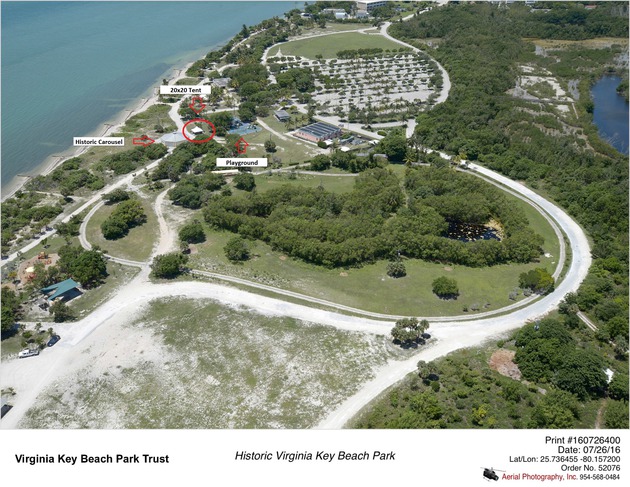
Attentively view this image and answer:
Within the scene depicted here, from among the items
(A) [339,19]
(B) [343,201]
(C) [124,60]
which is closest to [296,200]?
(B) [343,201]

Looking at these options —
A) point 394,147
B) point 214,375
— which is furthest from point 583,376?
point 394,147

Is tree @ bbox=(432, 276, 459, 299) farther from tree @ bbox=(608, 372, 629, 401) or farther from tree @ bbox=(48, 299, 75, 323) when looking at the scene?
tree @ bbox=(48, 299, 75, 323)

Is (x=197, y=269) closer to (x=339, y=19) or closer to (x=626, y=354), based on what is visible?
(x=626, y=354)

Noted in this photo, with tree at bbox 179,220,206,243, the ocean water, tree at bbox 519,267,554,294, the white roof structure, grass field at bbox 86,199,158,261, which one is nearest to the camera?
tree at bbox 519,267,554,294

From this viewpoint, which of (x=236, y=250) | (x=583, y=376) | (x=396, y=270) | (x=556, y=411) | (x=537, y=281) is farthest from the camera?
(x=236, y=250)

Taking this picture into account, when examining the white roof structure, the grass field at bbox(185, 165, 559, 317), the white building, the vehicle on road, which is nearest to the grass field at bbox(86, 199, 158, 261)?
the grass field at bbox(185, 165, 559, 317)

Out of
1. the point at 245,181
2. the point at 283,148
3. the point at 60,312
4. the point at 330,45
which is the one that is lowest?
the point at 283,148

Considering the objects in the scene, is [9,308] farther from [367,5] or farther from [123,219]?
[367,5]
